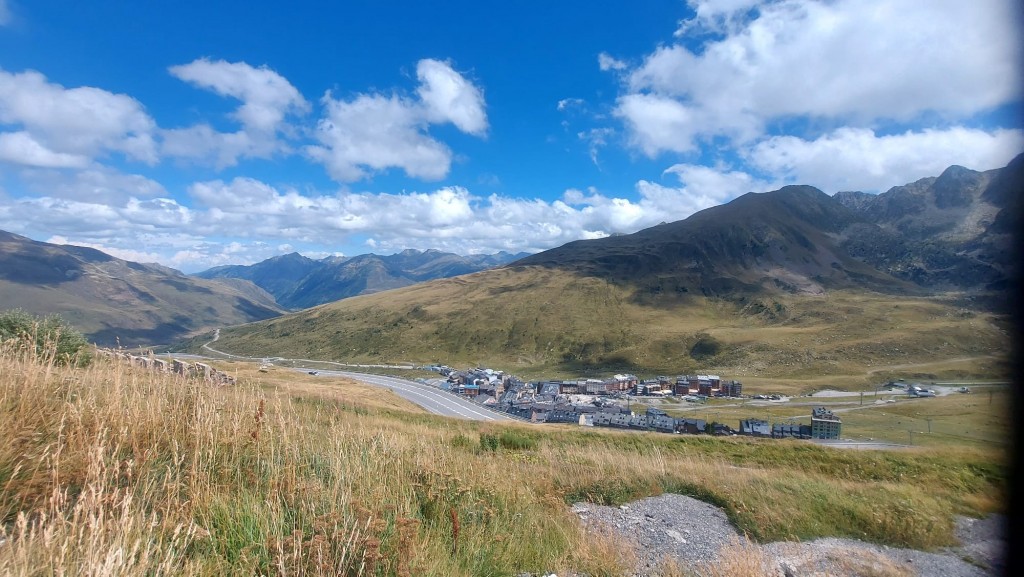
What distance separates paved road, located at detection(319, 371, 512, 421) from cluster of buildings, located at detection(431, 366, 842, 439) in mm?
3163

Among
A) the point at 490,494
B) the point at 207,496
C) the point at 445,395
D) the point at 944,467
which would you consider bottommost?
the point at 445,395

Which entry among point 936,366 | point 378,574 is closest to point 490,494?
point 378,574

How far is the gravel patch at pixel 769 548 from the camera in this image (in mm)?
5816

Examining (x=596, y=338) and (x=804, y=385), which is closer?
(x=804, y=385)

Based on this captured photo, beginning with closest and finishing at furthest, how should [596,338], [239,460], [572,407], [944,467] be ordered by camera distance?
[239,460] < [944,467] < [572,407] < [596,338]

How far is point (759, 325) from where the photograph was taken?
140000 millimetres

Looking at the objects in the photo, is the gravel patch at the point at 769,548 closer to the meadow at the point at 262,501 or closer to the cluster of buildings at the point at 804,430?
the meadow at the point at 262,501

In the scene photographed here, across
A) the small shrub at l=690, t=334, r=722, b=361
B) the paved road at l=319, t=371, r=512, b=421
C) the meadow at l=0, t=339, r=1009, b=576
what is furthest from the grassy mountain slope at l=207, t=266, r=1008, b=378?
the meadow at l=0, t=339, r=1009, b=576

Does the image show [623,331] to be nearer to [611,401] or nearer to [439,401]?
[611,401]

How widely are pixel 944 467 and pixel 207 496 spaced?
57.9ft

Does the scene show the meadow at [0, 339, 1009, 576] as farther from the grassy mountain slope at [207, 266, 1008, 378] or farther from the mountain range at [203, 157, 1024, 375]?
the mountain range at [203, 157, 1024, 375]

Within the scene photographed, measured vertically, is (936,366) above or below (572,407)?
above

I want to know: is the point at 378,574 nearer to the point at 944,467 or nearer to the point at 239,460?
the point at 239,460

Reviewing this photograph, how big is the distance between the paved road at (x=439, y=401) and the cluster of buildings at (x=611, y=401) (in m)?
3.16
